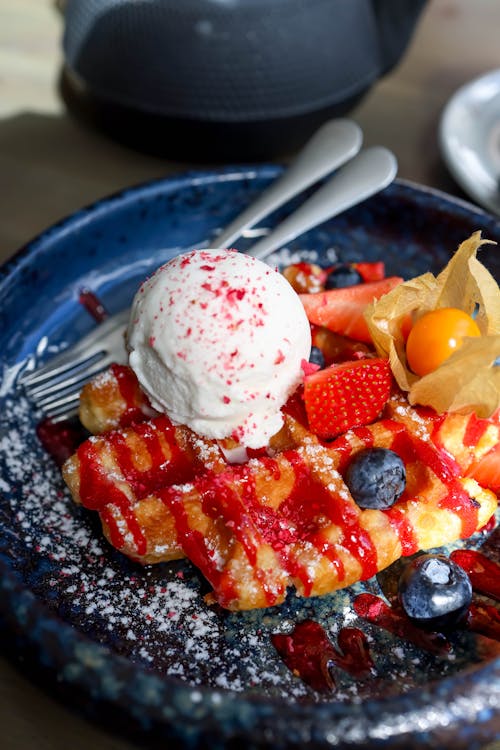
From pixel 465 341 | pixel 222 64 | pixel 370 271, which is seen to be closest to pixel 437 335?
pixel 465 341

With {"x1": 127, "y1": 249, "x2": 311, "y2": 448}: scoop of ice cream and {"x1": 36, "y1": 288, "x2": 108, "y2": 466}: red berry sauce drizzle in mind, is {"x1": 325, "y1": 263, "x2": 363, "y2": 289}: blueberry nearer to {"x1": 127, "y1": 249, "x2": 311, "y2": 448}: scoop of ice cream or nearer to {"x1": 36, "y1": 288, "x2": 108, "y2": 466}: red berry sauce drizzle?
{"x1": 127, "y1": 249, "x2": 311, "y2": 448}: scoop of ice cream

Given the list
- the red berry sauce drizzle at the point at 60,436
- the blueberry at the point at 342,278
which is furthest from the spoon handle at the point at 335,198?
the red berry sauce drizzle at the point at 60,436

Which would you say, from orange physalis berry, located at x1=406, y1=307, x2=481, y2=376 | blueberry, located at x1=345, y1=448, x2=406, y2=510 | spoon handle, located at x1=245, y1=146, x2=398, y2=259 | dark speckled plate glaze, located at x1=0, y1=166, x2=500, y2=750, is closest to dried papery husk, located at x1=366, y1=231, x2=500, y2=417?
orange physalis berry, located at x1=406, y1=307, x2=481, y2=376

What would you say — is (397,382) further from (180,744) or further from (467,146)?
(467,146)

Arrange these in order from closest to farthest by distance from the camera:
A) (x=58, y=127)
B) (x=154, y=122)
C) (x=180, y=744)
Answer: (x=180, y=744)
(x=154, y=122)
(x=58, y=127)

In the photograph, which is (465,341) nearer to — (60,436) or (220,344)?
(220,344)

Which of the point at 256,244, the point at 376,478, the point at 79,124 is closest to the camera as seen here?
the point at 376,478

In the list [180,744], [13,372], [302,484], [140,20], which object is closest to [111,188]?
[140,20]
